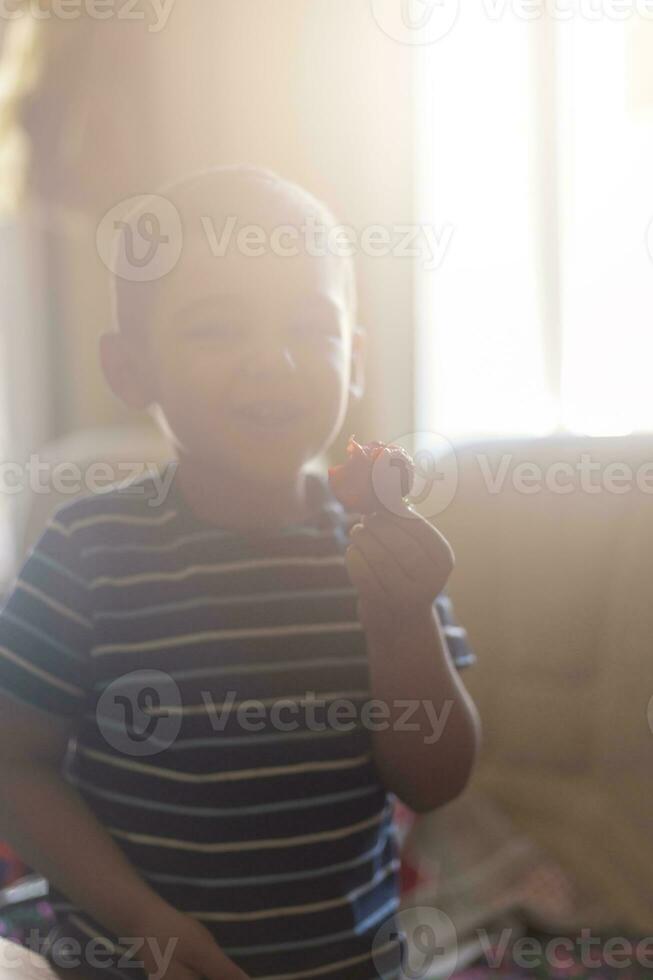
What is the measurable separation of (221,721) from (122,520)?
14cm

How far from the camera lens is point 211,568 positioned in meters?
0.62

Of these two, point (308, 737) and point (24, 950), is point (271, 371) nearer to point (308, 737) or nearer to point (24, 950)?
point (308, 737)

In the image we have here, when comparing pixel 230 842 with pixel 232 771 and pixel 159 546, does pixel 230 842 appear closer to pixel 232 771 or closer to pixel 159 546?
pixel 232 771

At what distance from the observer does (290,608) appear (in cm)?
62

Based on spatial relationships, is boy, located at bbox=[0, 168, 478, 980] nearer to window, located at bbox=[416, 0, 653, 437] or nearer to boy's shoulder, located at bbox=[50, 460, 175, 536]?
boy's shoulder, located at bbox=[50, 460, 175, 536]

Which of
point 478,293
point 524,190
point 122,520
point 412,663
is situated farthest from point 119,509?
point 524,190

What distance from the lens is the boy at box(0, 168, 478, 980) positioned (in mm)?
571

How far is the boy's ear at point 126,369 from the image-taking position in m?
0.64

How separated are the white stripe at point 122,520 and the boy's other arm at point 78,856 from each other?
4.5 inches

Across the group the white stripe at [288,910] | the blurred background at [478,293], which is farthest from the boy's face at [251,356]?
the blurred background at [478,293]

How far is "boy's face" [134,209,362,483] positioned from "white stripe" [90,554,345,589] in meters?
0.05

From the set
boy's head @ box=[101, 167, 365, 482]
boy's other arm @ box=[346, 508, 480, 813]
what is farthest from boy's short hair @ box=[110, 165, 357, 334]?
boy's other arm @ box=[346, 508, 480, 813]

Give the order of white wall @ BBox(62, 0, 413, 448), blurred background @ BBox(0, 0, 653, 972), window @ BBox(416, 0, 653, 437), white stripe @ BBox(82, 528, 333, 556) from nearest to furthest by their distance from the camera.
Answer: white stripe @ BBox(82, 528, 333, 556), blurred background @ BBox(0, 0, 653, 972), window @ BBox(416, 0, 653, 437), white wall @ BBox(62, 0, 413, 448)

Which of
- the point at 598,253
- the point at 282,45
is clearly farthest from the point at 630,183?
the point at 282,45
